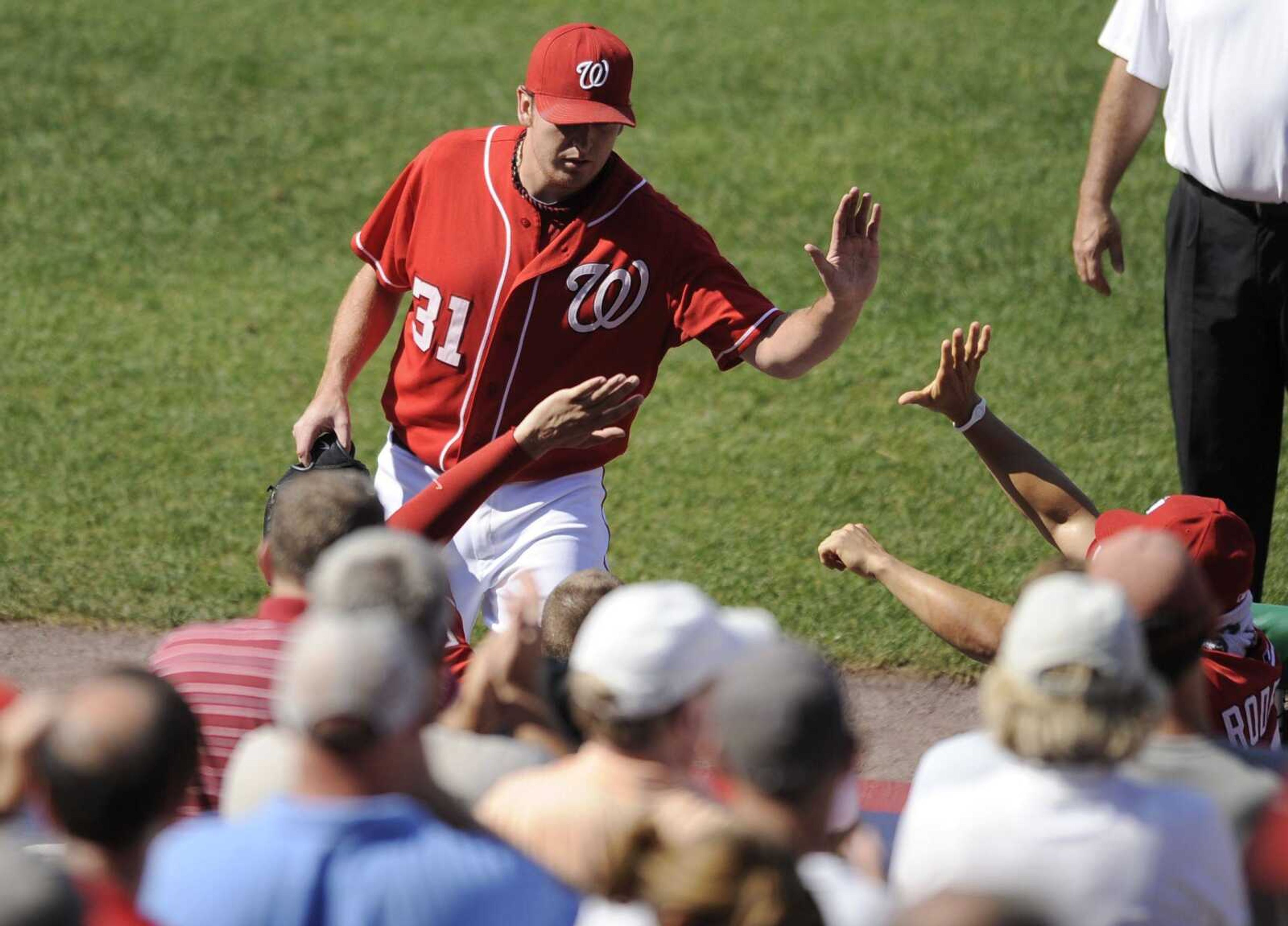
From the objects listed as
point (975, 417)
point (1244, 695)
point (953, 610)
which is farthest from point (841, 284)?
point (1244, 695)

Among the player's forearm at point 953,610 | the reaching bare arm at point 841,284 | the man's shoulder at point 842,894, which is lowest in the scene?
the man's shoulder at point 842,894

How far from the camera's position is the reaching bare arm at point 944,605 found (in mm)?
3988

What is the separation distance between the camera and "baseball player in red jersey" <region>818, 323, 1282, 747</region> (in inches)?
151

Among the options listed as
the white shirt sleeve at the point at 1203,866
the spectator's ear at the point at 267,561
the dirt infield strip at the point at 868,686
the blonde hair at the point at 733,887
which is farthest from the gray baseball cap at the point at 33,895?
the dirt infield strip at the point at 868,686

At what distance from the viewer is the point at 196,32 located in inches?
492

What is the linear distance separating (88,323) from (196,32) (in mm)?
4217

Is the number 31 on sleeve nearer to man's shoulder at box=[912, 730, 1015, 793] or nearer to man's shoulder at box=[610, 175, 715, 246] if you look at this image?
man's shoulder at box=[610, 175, 715, 246]

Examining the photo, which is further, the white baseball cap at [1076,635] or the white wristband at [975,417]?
the white wristband at [975,417]

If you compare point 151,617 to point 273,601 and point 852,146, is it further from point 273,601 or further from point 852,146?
point 852,146

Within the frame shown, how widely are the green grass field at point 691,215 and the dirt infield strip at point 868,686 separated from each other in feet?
0.45

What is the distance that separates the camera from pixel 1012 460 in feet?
14.7

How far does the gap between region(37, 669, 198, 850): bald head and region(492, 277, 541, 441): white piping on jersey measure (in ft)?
7.67

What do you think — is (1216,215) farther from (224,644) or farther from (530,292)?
(224,644)

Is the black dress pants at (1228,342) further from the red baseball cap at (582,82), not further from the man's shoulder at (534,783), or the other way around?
the man's shoulder at (534,783)
